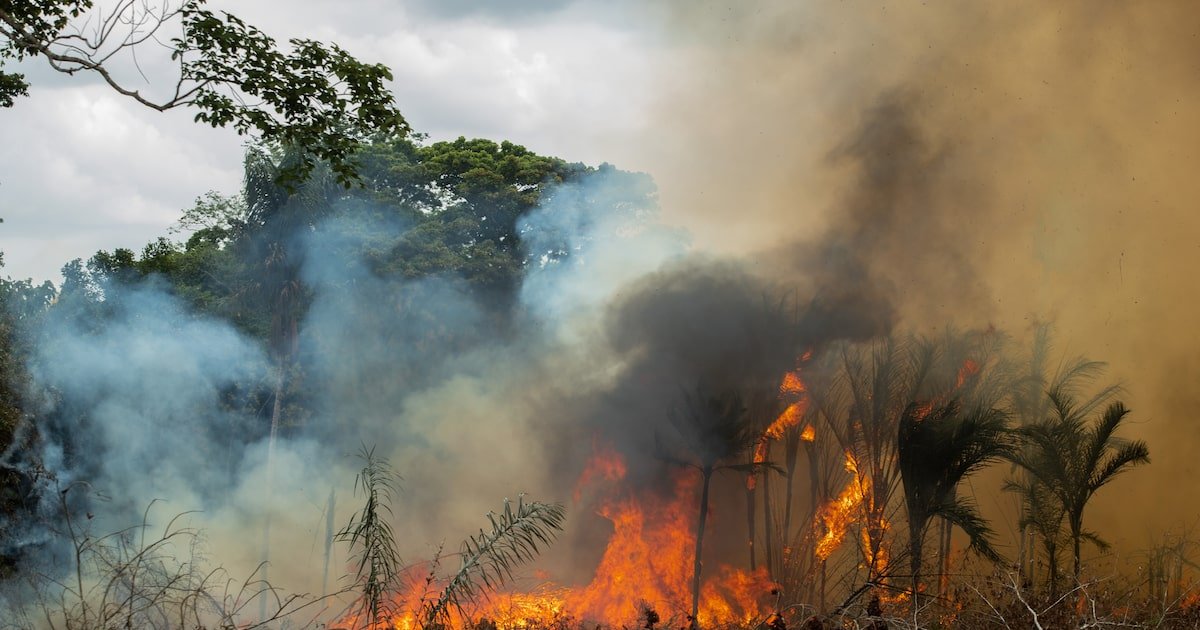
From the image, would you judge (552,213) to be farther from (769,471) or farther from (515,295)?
(769,471)

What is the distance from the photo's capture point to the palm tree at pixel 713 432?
18484 mm

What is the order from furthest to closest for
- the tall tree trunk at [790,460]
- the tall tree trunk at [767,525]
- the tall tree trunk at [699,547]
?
1. the tall tree trunk at [790,460]
2. the tall tree trunk at [767,525]
3. the tall tree trunk at [699,547]

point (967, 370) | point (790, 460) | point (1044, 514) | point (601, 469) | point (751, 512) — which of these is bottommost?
point (1044, 514)

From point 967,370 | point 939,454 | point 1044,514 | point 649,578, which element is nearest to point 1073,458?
point 1044,514

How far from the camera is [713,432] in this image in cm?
1853

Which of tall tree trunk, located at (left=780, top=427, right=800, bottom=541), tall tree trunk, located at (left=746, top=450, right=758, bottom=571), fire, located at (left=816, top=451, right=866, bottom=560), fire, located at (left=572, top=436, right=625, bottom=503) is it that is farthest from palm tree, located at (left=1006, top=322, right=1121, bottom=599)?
fire, located at (left=572, top=436, right=625, bottom=503)

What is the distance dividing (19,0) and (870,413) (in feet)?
47.7

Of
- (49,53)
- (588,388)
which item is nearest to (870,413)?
(588,388)

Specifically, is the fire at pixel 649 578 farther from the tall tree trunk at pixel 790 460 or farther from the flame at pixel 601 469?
the tall tree trunk at pixel 790 460

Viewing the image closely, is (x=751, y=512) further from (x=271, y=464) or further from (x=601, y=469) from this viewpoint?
(x=271, y=464)

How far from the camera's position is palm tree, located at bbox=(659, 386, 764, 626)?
18484 millimetres

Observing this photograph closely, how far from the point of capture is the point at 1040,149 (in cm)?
2117

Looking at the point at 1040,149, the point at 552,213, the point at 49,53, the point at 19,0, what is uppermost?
the point at 552,213

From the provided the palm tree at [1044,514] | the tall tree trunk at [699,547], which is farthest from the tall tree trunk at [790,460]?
the palm tree at [1044,514]
